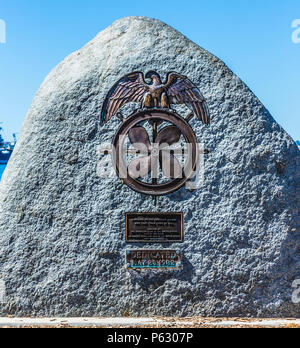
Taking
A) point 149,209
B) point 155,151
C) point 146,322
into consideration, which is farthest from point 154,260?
point 155,151

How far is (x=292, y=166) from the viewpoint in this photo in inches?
229

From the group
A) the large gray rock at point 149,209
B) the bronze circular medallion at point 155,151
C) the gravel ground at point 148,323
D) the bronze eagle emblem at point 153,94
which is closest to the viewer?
the gravel ground at point 148,323

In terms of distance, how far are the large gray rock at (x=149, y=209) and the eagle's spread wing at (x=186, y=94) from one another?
0.09m

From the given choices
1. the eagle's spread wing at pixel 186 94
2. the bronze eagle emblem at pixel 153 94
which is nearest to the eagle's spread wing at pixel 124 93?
the bronze eagle emblem at pixel 153 94

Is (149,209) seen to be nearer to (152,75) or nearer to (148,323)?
(148,323)

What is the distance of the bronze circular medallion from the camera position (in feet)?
19.1

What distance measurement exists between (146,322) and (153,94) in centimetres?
268

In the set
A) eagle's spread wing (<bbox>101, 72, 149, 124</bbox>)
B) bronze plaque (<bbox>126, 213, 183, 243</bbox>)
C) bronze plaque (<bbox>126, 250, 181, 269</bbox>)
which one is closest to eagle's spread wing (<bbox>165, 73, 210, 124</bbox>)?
eagle's spread wing (<bbox>101, 72, 149, 124</bbox>)

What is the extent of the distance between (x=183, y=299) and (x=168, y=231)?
2.61 feet

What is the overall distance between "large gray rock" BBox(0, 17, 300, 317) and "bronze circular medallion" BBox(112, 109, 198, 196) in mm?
133

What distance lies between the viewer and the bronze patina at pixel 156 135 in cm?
582

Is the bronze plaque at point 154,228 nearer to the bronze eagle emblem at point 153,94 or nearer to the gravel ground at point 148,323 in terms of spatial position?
the gravel ground at point 148,323
